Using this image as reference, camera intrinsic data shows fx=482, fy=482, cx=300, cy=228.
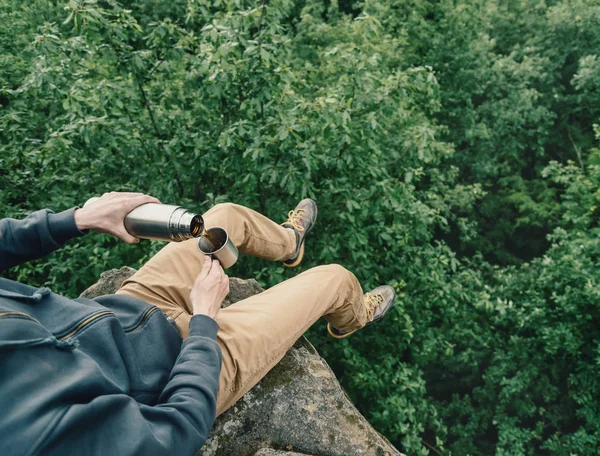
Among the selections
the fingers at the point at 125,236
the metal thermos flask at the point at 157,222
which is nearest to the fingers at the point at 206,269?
the metal thermos flask at the point at 157,222

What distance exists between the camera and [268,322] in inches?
91.6

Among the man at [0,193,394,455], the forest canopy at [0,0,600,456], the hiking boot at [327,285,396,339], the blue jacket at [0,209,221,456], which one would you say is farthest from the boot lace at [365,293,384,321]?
the blue jacket at [0,209,221,456]

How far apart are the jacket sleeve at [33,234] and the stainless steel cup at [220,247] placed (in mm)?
577

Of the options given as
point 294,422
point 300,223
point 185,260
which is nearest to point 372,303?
point 300,223

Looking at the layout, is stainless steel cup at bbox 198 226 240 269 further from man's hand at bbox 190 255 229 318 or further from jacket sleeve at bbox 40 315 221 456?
jacket sleeve at bbox 40 315 221 456

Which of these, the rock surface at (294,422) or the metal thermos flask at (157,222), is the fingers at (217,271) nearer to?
the metal thermos flask at (157,222)

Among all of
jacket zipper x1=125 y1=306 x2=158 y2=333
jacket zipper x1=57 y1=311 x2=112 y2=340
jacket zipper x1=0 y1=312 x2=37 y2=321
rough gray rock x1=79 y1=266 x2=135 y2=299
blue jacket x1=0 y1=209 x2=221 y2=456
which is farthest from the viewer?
rough gray rock x1=79 y1=266 x2=135 y2=299

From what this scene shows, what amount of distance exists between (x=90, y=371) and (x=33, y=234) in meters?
0.77

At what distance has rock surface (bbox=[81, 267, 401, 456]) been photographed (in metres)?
2.38

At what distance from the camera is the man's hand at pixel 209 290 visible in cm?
201

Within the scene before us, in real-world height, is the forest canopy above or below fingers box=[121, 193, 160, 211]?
below

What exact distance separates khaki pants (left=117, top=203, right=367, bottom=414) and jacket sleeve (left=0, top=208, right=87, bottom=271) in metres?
0.44

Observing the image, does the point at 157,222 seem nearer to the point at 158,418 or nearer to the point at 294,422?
the point at 158,418

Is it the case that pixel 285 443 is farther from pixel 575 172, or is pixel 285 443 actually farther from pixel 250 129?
pixel 575 172
